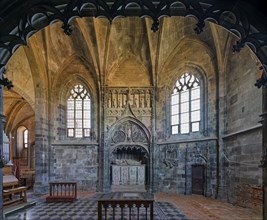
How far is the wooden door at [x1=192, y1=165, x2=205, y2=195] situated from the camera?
1339 cm

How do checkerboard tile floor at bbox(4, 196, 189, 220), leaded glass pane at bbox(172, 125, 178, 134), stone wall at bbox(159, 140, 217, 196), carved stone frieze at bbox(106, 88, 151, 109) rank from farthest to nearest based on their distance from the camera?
carved stone frieze at bbox(106, 88, 151, 109) → leaded glass pane at bbox(172, 125, 178, 134) → stone wall at bbox(159, 140, 217, 196) → checkerboard tile floor at bbox(4, 196, 189, 220)

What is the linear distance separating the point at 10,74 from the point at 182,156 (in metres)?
11.2

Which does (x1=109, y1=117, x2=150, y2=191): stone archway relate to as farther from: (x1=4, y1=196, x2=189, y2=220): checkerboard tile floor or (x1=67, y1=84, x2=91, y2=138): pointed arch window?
(x1=4, y1=196, x2=189, y2=220): checkerboard tile floor

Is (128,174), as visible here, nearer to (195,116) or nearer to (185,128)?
(185,128)

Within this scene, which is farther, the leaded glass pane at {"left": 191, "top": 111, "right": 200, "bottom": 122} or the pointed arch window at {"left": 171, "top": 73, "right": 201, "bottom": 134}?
the pointed arch window at {"left": 171, "top": 73, "right": 201, "bottom": 134}

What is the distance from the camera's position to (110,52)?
15.7 metres

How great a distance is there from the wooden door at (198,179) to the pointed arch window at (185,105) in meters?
2.12

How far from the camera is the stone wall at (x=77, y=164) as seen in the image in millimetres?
15523

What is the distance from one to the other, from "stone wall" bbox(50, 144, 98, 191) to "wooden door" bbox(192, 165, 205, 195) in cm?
598

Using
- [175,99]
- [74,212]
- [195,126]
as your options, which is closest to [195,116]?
[195,126]

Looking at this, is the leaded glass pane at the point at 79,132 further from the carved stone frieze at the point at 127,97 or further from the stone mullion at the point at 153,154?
the stone mullion at the point at 153,154

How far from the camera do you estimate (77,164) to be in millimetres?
15703

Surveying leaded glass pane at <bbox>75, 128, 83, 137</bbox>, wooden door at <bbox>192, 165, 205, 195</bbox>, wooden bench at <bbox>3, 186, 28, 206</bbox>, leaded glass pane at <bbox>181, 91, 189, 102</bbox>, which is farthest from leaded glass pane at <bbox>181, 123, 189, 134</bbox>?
wooden bench at <bbox>3, 186, 28, 206</bbox>

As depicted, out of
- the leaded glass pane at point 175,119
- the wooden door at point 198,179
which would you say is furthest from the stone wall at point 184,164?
the leaded glass pane at point 175,119
